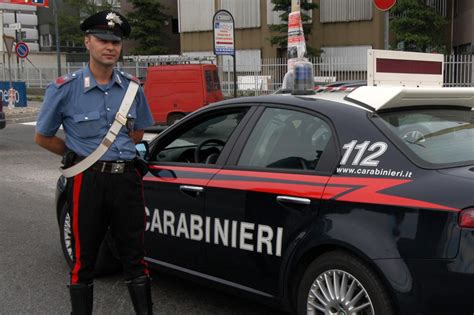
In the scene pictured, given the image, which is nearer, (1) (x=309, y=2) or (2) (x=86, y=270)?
(2) (x=86, y=270)

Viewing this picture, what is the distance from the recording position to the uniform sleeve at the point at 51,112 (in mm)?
3006

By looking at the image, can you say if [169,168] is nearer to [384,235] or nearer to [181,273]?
[181,273]

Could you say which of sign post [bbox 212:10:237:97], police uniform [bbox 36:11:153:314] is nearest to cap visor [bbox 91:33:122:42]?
police uniform [bbox 36:11:153:314]

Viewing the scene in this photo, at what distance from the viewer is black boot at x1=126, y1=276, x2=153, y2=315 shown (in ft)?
10.4

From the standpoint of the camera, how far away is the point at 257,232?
3164mm

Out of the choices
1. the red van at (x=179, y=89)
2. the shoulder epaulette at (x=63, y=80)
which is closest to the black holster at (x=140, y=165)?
the shoulder epaulette at (x=63, y=80)

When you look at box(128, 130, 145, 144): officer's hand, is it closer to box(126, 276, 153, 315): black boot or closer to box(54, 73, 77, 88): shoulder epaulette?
box(54, 73, 77, 88): shoulder epaulette

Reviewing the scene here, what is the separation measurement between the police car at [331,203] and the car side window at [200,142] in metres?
0.03

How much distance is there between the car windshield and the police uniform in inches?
58.1

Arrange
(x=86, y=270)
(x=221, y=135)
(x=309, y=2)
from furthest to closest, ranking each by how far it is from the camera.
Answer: (x=309, y=2)
(x=221, y=135)
(x=86, y=270)

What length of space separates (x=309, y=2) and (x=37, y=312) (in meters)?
28.0

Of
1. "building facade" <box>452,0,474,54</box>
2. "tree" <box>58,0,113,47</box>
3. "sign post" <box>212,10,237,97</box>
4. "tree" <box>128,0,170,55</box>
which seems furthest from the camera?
"tree" <box>58,0,113,47</box>

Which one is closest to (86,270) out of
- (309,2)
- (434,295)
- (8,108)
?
(434,295)

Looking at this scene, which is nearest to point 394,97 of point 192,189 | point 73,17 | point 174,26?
point 192,189
